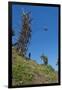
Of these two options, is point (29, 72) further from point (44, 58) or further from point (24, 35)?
point (24, 35)

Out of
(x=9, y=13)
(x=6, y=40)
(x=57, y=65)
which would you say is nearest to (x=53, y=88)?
(x=57, y=65)

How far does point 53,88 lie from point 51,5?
884 millimetres

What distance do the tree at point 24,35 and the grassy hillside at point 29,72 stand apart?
71 millimetres

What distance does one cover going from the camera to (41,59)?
291 cm

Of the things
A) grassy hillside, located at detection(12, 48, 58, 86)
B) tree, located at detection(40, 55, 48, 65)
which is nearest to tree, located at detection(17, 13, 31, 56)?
grassy hillside, located at detection(12, 48, 58, 86)

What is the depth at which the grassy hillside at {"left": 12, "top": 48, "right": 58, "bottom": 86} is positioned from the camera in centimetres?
283

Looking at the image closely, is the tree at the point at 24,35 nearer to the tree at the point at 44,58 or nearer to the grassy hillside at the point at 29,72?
the grassy hillside at the point at 29,72

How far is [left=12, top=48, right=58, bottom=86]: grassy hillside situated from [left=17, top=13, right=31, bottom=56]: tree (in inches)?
2.8

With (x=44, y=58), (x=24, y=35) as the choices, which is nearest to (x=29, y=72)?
(x=44, y=58)

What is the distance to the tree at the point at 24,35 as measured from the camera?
2854 mm

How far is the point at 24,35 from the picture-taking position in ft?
9.40

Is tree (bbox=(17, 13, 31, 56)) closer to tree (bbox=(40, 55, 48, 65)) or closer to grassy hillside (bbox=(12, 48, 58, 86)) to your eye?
grassy hillside (bbox=(12, 48, 58, 86))

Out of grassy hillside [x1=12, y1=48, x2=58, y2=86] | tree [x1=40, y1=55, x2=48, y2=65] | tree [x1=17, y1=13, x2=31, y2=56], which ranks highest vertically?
tree [x1=17, y1=13, x2=31, y2=56]

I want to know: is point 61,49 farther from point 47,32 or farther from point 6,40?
point 6,40
